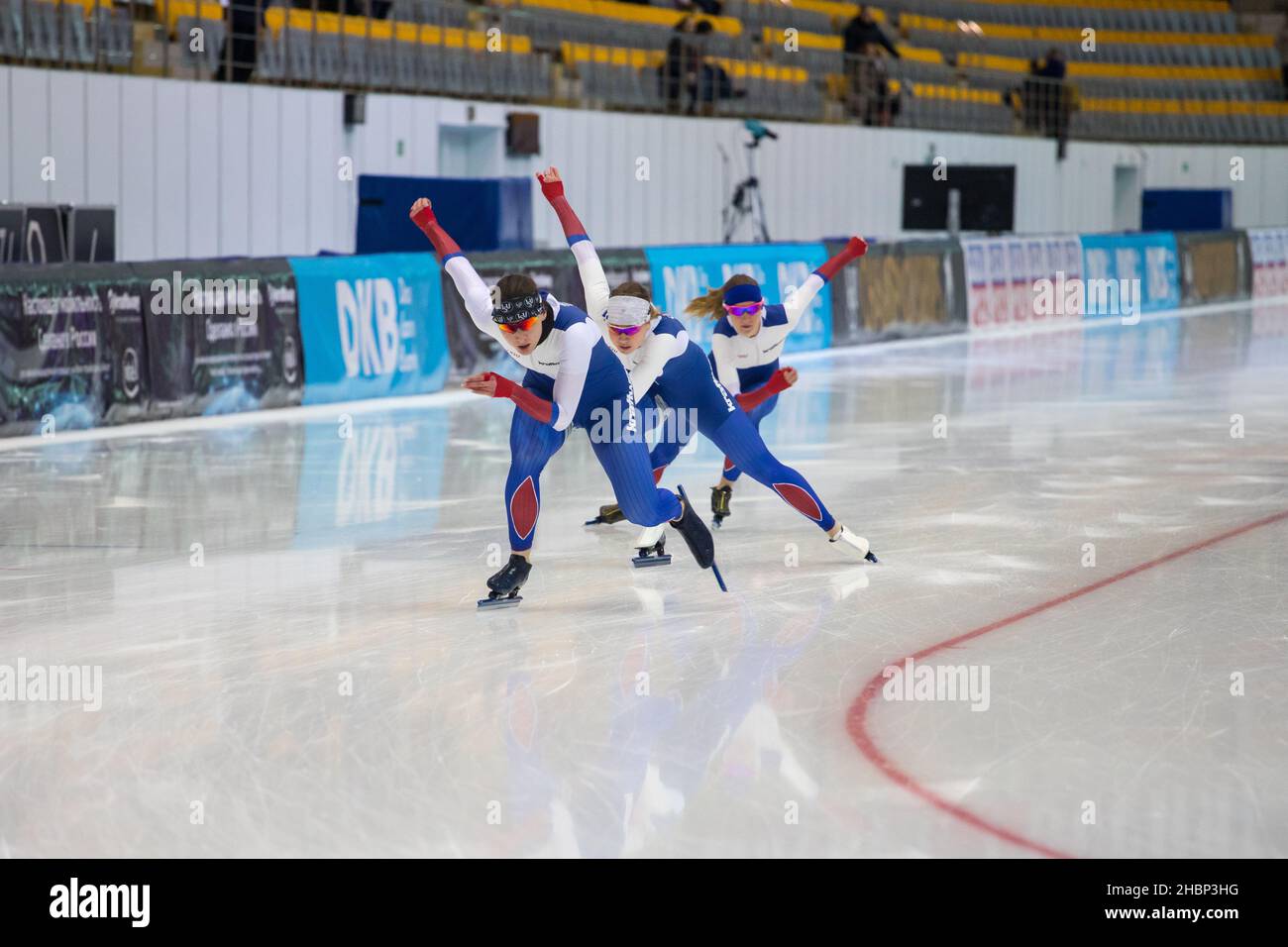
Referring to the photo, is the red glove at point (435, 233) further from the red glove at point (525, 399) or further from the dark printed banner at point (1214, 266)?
the dark printed banner at point (1214, 266)

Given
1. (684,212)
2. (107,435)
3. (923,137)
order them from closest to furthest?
1. (107,435)
2. (684,212)
3. (923,137)

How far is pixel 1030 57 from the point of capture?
33656 mm

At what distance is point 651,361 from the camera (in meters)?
Result: 7.57

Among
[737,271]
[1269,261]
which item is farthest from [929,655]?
[1269,261]

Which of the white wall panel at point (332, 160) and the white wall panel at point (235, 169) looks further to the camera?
the white wall panel at point (235, 169)

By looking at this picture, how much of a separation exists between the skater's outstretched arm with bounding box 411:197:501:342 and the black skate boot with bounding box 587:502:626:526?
217 cm

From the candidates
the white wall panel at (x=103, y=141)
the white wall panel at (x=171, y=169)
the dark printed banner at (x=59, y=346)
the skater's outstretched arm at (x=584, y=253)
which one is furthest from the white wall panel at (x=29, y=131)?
the skater's outstretched arm at (x=584, y=253)

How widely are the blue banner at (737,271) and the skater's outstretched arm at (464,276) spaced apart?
9327 millimetres

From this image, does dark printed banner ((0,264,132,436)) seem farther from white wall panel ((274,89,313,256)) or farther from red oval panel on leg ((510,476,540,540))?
white wall panel ((274,89,313,256))

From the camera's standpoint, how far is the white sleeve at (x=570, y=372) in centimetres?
665
